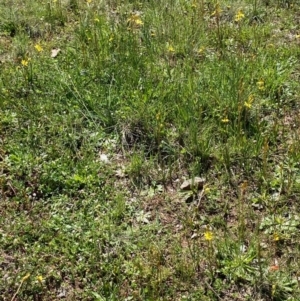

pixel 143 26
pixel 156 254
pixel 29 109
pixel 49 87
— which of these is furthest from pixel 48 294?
pixel 143 26

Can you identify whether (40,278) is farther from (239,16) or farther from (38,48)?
(239,16)

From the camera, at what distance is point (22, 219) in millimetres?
3264

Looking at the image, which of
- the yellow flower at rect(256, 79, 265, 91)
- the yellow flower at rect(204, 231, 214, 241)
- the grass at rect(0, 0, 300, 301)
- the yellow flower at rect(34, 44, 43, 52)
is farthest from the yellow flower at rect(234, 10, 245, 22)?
the yellow flower at rect(204, 231, 214, 241)

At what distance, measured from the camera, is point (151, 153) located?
12.0 ft

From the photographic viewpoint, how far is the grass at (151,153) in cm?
294

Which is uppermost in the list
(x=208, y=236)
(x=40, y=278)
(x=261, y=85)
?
(x=261, y=85)

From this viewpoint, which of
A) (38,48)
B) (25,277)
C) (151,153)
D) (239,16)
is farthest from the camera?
(239,16)

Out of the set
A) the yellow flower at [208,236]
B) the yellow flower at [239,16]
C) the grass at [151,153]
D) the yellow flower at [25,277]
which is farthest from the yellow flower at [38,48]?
the yellow flower at [208,236]

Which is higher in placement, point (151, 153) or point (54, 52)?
point (54, 52)

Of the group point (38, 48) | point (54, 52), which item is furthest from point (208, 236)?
point (54, 52)

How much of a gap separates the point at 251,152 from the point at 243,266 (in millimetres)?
933

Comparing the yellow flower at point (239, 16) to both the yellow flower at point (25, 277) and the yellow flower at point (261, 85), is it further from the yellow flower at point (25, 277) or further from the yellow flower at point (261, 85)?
the yellow flower at point (25, 277)

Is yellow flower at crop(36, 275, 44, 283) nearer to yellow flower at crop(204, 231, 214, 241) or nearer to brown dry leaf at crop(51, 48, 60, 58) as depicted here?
yellow flower at crop(204, 231, 214, 241)

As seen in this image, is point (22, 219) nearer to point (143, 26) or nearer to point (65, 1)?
point (143, 26)
